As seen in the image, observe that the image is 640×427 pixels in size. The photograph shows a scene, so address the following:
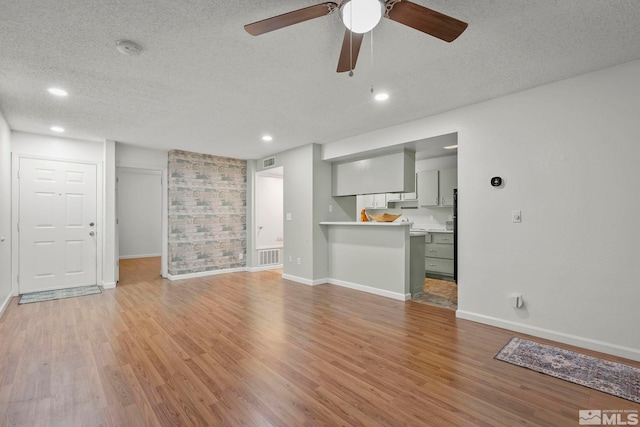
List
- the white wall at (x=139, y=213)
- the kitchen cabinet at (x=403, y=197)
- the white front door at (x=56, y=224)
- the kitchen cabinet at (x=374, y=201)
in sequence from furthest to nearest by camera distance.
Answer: the white wall at (x=139, y=213), the kitchen cabinet at (x=374, y=201), the kitchen cabinet at (x=403, y=197), the white front door at (x=56, y=224)

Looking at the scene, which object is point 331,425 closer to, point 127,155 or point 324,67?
point 324,67

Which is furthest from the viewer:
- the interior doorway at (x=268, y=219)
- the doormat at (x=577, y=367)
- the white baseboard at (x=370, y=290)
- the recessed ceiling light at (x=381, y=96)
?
the interior doorway at (x=268, y=219)

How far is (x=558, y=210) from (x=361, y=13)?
258 cm

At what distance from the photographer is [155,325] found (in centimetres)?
333

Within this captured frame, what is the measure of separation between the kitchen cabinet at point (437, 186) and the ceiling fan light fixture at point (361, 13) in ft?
15.2

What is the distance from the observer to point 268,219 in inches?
273

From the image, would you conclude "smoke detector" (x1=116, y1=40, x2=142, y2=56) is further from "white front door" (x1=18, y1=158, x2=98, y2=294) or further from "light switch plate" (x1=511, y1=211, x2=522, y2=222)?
"white front door" (x1=18, y1=158, x2=98, y2=294)

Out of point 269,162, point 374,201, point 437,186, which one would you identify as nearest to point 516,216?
point 437,186

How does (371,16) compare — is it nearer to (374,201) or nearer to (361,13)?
(361,13)

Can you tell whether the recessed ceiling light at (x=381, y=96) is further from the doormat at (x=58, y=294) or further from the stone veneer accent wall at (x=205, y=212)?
the doormat at (x=58, y=294)

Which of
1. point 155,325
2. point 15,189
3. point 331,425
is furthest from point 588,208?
point 15,189

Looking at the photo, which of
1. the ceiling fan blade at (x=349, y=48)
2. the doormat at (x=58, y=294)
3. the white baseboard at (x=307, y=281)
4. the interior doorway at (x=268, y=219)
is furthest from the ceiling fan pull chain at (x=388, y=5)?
the doormat at (x=58, y=294)

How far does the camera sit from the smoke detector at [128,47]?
221 centimetres

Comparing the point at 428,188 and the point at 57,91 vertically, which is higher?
the point at 57,91
